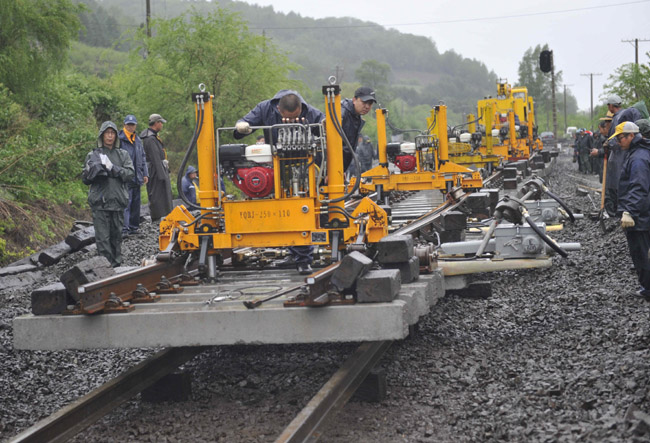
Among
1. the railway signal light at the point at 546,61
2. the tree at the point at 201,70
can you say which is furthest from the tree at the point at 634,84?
the tree at the point at 201,70

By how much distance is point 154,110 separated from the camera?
24969 millimetres

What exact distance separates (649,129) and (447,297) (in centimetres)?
307

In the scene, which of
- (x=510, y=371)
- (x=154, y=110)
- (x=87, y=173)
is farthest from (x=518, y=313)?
(x=154, y=110)

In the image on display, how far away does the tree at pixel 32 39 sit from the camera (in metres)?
16.7

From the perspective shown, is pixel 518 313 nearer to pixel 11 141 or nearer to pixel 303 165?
pixel 303 165

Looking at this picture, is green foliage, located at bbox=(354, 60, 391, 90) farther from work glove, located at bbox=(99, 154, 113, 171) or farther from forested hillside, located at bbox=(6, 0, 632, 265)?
work glove, located at bbox=(99, 154, 113, 171)

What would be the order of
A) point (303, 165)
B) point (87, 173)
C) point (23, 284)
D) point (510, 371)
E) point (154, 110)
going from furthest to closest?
1. point (154, 110)
2. point (23, 284)
3. point (87, 173)
4. point (303, 165)
5. point (510, 371)

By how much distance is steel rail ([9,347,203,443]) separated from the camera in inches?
171

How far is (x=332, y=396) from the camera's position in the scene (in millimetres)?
4734

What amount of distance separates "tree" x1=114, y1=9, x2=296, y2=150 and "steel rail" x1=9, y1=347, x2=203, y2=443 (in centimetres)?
1904

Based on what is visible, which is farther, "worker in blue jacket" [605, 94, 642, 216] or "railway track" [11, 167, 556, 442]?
"worker in blue jacket" [605, 94, 642, 216]

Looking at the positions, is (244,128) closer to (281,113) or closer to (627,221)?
(281,113)

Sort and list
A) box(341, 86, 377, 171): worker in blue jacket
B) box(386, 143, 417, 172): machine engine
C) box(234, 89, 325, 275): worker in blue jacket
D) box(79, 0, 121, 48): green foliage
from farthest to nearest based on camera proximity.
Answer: box(79, 0, 121, 48): green foliage, box(386, 143, 417, 172): machine engine, box(341, 86, 377, 171): worker in blue jacket, box(234, 89, 325, 275): worker in blue jacket

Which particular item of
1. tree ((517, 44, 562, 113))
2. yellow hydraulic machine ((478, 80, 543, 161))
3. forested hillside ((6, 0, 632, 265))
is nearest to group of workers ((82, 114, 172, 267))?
forested hillside ((6, 0, 632, 265))
